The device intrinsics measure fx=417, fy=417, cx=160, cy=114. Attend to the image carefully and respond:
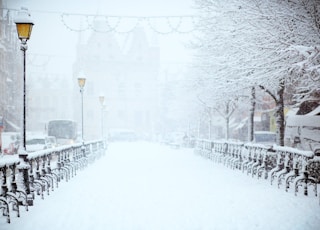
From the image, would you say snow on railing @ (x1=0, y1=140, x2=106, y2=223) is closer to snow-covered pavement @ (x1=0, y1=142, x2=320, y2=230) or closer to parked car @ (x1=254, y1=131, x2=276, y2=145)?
snow-covered pavement @ (x1=0, y1=142, x2=320, y2=230)

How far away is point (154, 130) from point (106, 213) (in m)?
68.9

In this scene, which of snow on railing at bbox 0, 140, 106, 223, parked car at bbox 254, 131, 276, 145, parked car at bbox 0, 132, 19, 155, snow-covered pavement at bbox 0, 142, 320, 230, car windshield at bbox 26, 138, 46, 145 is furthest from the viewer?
parked car at bbox 254, 131, 276, 145

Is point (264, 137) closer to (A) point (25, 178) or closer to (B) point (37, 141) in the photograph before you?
(B) point (37, 141)

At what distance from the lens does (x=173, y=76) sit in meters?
82.9

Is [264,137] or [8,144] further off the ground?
[264,137]

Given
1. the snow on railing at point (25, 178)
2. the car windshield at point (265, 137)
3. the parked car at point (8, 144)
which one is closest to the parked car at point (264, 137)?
the car windshield at point (265, 137)

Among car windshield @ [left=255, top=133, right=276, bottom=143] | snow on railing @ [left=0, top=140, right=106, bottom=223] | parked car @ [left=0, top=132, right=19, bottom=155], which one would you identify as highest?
snow on railing @ [left=0, top=140, right=106, bottom=223]

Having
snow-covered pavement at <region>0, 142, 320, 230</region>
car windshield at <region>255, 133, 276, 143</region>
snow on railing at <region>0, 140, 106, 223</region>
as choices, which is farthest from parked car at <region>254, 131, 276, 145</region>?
snow on railing at <region>0, 140, 106, 223</region>

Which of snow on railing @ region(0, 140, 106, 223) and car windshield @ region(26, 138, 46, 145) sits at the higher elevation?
snow on railing @ region(0, 140, 106, 223)

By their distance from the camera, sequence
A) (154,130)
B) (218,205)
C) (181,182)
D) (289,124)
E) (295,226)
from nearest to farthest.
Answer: (295,226), (218,205), (181,182), (289,124), (154,130)

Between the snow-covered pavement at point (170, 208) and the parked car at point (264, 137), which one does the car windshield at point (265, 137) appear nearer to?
the parked car at point (264, 137)

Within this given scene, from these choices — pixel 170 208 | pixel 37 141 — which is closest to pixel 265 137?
pixel 37 141

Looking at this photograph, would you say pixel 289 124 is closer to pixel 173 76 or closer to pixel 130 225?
pixel 130 225

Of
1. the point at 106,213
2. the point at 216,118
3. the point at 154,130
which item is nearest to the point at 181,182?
the point at 106,213
